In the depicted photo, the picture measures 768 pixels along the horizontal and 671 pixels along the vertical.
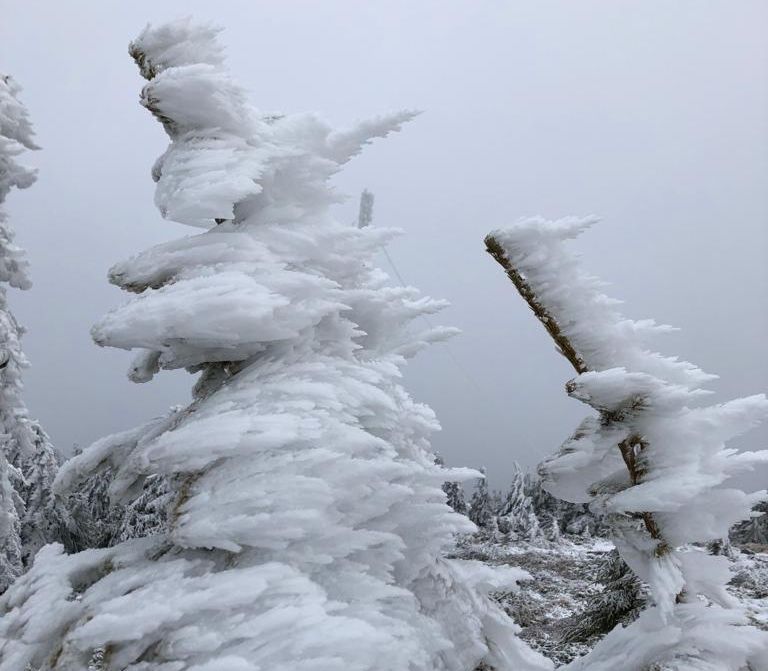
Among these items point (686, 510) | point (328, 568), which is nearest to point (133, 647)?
point (328, 568)

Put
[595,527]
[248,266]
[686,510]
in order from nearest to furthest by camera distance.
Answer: [686,510]
[248,266]
[595,527]

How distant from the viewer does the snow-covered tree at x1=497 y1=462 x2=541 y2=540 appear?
141ft

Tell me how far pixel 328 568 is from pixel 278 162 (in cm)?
214

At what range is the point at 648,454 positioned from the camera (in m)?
2.55

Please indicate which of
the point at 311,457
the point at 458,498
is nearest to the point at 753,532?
the point at 458,498

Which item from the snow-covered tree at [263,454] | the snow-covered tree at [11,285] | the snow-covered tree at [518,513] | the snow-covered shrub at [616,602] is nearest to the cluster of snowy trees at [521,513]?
the snow-covered tree at [518,513]

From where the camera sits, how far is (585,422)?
8.86ft

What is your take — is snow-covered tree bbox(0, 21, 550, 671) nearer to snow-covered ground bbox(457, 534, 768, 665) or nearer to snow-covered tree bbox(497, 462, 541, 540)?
snow-covered ground bbox(457, 534, 768, 665)

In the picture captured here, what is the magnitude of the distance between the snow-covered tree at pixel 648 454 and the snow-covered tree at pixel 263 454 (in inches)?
34.2

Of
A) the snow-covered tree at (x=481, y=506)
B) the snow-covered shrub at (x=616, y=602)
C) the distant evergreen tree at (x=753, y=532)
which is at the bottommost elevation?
the distant evergreen tree at (x=753, y=532)

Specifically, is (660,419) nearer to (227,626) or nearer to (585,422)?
(585,422)

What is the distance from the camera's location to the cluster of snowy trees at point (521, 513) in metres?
43.3

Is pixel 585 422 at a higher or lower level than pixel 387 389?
lower

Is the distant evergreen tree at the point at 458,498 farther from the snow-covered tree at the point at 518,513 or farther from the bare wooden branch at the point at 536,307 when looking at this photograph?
the bare wooden branch at the point at 536,307
